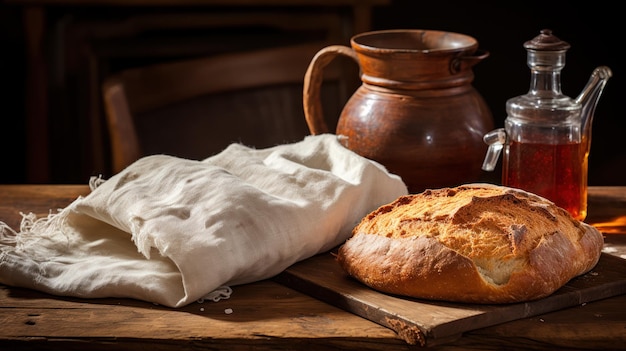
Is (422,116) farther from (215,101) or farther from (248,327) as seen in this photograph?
(215,101)

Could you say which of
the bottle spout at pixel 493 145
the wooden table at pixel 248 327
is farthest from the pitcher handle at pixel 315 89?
the wooden table at pixel 248 327

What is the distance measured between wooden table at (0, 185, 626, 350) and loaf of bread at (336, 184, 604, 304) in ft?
0.15

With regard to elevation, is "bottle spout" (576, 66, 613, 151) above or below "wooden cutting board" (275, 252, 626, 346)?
above

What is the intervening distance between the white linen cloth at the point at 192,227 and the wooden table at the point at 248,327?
0.09 ft

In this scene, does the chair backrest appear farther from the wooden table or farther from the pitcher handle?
the wooden table

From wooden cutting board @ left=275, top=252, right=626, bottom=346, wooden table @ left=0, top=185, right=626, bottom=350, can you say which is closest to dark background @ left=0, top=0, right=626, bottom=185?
wooden cutting board @ left=275, top=252, right=626, bottom=346

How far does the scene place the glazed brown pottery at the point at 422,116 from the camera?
4.66 feet

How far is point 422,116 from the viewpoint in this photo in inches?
56.2

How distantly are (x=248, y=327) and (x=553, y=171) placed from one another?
542mm

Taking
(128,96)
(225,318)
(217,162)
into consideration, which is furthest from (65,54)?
(225,318)

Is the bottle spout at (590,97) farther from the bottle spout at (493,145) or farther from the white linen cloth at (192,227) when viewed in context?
the white linen cloth at (192,227)

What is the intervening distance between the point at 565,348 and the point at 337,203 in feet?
1.23

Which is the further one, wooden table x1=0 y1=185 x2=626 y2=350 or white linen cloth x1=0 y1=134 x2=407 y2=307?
white linen cloth x1=0 y1=134 x2=407 y2=307

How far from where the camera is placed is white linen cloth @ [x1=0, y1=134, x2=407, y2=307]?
3.61 feet
